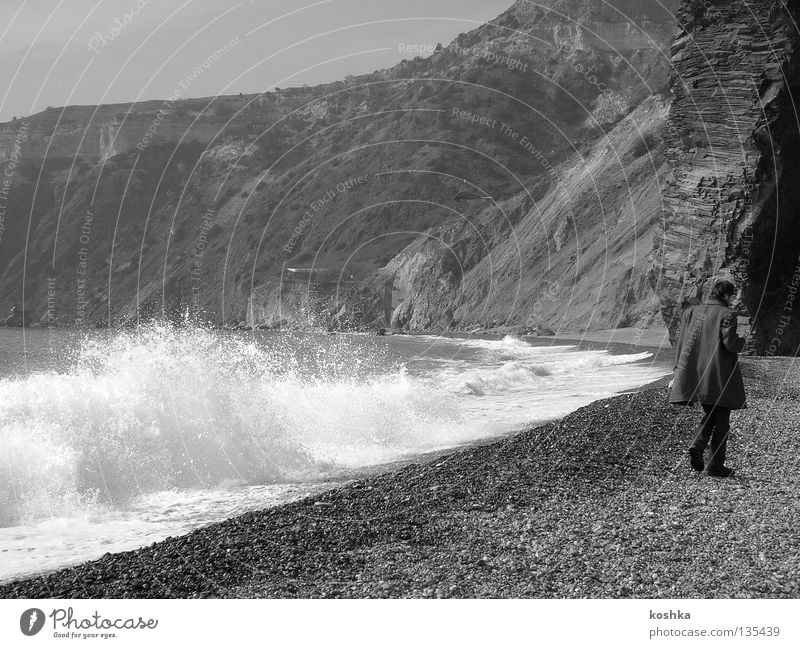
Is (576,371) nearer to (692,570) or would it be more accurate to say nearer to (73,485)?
(73,485)

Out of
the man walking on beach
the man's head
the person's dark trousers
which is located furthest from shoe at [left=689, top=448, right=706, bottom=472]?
the man's head

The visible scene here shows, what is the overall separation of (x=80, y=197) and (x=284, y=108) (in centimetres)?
5261

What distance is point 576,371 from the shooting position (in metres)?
34.4

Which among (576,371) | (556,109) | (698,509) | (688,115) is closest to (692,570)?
(698,509)

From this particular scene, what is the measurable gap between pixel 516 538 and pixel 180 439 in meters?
9.48

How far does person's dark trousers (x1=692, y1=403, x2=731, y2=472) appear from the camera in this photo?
29.4 ft

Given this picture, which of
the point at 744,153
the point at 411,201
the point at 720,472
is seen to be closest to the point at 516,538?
the point at 720,472

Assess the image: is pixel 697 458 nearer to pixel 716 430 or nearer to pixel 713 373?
pixel 716 430

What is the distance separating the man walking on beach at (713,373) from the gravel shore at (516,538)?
15.7 inches

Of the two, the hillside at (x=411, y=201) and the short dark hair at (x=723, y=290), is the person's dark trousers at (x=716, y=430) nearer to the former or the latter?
the short dark hair at (x=723, y=290)

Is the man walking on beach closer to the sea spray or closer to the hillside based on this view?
the sea spray

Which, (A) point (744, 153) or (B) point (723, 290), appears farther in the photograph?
(A) point (744, 153)

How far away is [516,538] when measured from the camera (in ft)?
23.6

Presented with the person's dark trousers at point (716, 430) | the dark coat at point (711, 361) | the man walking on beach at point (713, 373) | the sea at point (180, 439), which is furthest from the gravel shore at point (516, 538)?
the sea at point (180, 439)
